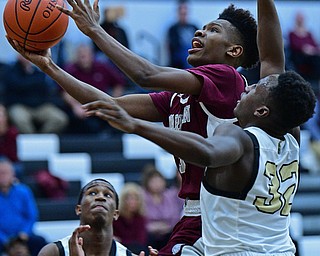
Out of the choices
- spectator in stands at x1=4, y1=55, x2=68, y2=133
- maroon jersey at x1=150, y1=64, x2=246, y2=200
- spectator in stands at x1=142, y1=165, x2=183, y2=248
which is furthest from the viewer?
spectator in stands at x1=4, y1=55, x2=68, y2=133

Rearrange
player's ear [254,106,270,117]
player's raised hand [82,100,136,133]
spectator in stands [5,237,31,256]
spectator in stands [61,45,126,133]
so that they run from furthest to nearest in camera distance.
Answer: spectator in stands [61,45,126,133], spectator in stands [5,237,31,256], player's ear [254,106,270,117], player's raised hand [82,100,136,133]

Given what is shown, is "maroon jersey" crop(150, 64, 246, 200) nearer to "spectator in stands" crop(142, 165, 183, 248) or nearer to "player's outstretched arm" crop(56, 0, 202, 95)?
"player's outstretched arm" crop(56, 0, 202, 95)

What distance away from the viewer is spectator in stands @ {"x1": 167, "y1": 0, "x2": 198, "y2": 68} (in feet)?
42.4

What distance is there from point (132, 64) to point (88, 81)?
7.24 metres

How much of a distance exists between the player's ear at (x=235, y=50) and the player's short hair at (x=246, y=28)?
62 mm

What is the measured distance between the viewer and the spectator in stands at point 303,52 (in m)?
14.0

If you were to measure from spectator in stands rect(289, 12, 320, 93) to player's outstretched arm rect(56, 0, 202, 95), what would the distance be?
9367 mm

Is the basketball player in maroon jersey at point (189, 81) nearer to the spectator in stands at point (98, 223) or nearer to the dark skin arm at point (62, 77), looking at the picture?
the dark skin arm at point (62, 77)

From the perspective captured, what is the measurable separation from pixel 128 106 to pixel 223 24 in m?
0.80

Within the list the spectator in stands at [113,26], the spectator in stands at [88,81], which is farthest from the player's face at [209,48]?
the spectator in stands at [113,26]

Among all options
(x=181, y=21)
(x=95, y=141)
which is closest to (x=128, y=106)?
(x=95, y=141)

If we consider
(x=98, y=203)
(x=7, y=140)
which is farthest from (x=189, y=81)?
(x=7, y=140)

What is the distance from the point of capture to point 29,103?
38.2 ft

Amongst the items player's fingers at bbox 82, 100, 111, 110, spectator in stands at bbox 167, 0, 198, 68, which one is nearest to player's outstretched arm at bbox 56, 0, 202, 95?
player's fingers at bbox 82, 100, 111, 110
